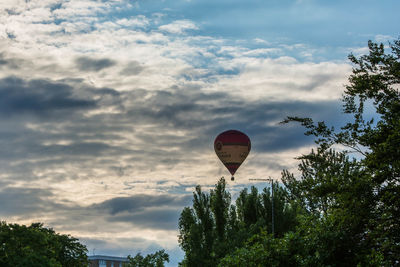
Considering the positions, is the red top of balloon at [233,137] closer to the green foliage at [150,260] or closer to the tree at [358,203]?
the green foliage at [150,260]

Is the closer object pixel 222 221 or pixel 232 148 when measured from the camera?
pixel 222 221

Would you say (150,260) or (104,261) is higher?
(104,261)

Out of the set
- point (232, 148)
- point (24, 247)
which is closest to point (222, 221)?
point (232, 148)

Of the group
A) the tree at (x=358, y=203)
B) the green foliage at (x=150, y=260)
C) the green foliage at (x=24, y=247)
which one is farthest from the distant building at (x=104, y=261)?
the tree at (x=358, y=203)

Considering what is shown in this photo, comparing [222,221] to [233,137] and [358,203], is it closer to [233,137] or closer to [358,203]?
[233,137]

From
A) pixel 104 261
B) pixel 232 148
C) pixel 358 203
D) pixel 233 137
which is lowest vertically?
pixel 358 203

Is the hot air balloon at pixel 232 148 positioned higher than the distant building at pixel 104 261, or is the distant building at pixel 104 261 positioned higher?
the distant building at pixel 104 261

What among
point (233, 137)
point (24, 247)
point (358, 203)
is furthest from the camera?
point (233, 137)

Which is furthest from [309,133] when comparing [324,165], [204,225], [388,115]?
[204,225]

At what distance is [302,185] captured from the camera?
2864 centimetres

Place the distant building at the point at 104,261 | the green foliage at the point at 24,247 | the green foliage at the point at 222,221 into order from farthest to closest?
the distant building at the point at 104,261
the green foliage at the point at 222,221
the green foliage at the point at 24,247

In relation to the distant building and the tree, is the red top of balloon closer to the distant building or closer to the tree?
the tree

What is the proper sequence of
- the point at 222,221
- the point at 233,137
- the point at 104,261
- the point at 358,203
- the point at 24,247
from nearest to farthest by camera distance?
the point at 358,203, the point at 24,247, the point at 222,221, the point at 233,137, the point at 104,261

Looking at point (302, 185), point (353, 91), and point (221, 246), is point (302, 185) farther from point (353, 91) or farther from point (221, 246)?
point (221, 246)
